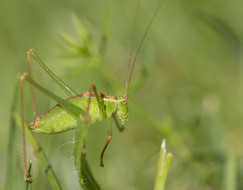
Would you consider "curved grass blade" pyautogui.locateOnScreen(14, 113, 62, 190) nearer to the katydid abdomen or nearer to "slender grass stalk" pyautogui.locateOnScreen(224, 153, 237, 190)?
the katydid abdomen

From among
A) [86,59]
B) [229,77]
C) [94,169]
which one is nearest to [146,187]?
[94,169]

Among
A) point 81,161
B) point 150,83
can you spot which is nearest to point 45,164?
point 81,161

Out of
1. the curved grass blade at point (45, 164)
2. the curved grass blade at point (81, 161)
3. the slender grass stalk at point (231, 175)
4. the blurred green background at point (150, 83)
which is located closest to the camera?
the curved grass blade at point (81, 161)

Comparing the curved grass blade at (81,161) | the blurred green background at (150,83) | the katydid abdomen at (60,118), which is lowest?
the curved grass blade at (81,161)

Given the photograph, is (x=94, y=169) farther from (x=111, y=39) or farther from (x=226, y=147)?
(x=111, y=39)

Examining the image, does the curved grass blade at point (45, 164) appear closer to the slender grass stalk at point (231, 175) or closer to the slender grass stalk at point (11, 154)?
the slender grass stalk at point (11, 154)

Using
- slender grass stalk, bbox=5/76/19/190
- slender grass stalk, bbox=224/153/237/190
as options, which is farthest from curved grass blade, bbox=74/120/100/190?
slender grass stalk, bbox=224/153/237/190

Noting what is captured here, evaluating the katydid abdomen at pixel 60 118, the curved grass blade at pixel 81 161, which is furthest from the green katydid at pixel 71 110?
the curved grass blade at pixel 81 161

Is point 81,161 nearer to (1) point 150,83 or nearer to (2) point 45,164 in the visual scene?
(2) point 45,164
